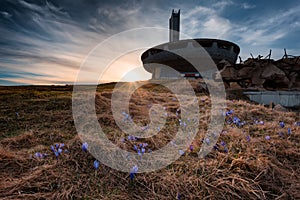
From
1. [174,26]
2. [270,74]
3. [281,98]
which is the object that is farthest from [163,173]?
[174,26]

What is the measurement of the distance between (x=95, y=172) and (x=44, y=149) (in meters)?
0.79

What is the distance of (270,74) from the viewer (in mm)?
6223

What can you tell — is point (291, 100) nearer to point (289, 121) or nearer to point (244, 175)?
point (289, 121)

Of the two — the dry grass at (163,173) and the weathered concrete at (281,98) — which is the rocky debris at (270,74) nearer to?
the weathered concrete at (281,98)

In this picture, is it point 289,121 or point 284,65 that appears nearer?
point 289,121

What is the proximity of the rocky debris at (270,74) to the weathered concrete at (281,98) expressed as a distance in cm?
105

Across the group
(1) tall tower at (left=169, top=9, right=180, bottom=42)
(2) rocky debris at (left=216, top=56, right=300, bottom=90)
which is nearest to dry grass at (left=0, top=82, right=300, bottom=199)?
(2) rocky debris at (left=216, top=56, right=300, bottom=90)

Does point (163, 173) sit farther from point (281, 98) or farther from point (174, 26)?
point (174, 26)

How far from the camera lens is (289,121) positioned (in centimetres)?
305

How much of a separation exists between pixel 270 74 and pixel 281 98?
4.16ft

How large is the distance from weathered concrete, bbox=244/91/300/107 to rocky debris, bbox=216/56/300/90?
1.05 meters

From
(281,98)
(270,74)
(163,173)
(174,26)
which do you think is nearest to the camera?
(163,173)

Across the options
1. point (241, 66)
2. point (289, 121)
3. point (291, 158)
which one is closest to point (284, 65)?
point (241, 66)

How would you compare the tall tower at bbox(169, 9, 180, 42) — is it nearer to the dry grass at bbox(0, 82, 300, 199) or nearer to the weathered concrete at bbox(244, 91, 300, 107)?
the weathered concrete at bbox(244, 91, 300, 107)
